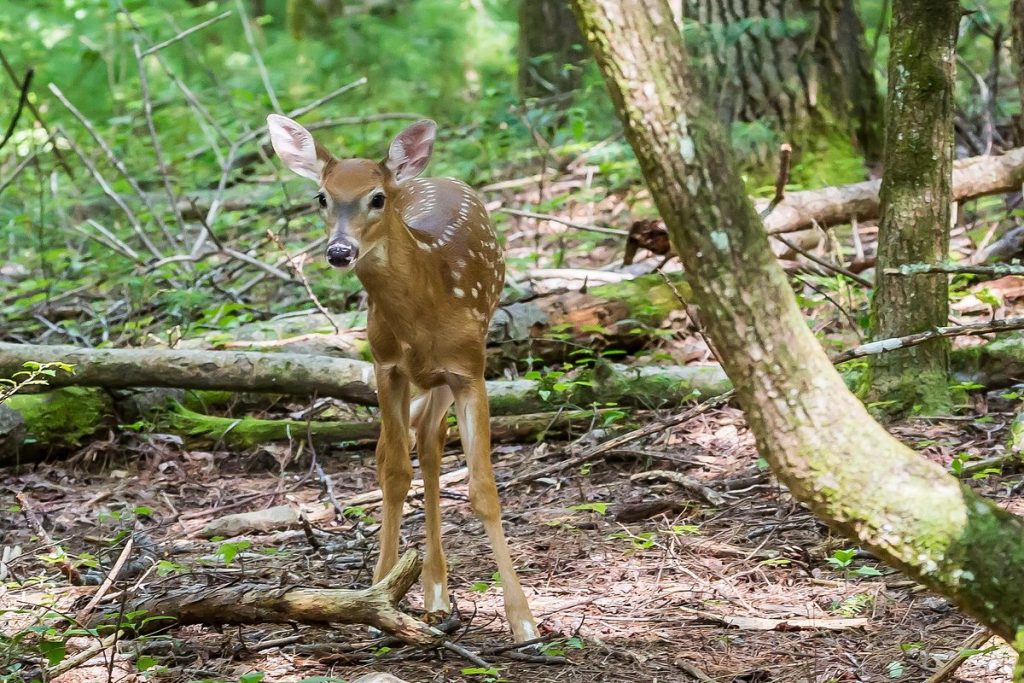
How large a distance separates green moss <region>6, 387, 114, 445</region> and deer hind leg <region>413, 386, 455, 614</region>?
2649 millimetres

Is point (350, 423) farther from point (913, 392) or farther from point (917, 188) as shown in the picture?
point (917, 188)

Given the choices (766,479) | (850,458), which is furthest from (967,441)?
(850,458)

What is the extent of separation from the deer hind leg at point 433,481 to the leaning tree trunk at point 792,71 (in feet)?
17.3

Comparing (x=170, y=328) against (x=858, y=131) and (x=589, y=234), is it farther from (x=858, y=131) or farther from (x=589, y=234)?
(x=858, y=131)

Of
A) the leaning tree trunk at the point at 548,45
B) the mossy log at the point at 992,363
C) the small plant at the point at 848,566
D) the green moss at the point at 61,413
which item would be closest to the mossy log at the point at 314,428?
the green moss at the point at 61,413

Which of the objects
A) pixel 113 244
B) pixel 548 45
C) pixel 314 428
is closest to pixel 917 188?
pixel 314 428

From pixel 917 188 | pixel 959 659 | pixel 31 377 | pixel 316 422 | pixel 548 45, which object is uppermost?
pixel 548 45

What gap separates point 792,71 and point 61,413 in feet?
20.7

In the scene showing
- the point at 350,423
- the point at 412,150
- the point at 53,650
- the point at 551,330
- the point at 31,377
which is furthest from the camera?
the point at 551,330

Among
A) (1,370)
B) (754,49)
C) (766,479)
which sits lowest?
(766,479)

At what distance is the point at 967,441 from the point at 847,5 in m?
5.33

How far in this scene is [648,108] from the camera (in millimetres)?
2367

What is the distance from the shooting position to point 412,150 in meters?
4.93

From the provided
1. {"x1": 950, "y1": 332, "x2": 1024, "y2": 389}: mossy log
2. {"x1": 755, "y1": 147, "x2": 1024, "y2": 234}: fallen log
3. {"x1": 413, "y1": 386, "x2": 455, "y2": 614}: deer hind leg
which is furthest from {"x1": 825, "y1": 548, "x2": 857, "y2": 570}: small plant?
{"x1": 755, "y1": 147, "x2": 1024, "y2": 234}: fallen log
